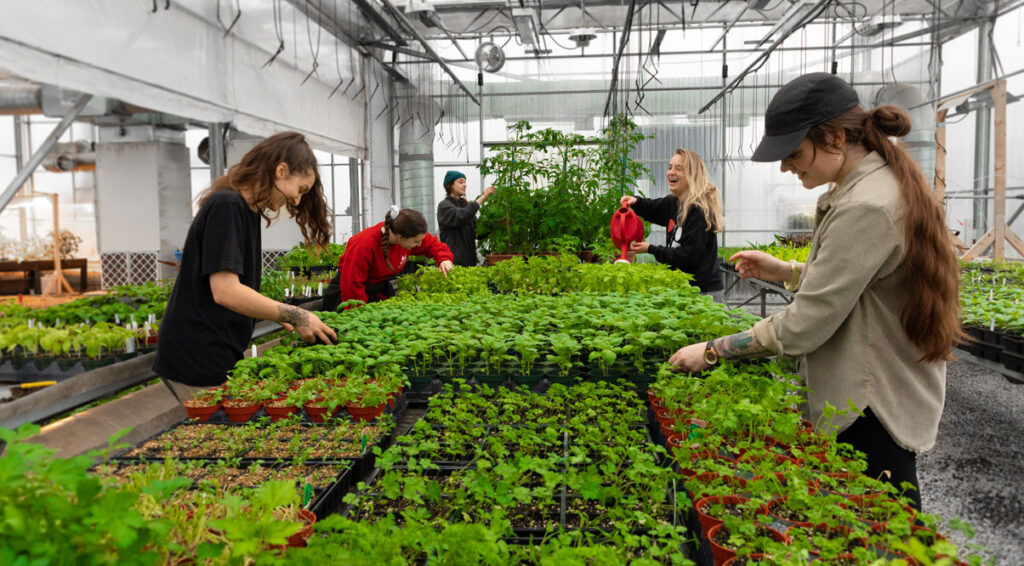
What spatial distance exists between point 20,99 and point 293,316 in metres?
7.45

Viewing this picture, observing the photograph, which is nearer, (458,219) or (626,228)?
(626,228)

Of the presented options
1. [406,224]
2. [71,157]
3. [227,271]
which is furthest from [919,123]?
[71,157]

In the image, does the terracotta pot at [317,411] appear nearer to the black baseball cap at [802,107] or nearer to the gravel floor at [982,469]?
the black baseball cap at [802,107]

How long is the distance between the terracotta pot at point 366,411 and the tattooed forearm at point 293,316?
1.58 ft

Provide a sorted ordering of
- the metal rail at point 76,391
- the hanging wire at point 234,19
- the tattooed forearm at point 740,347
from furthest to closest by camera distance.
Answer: the hanging wire at point 234,19, the metal rail at point 76,391, the tattooed forearm at point 740,347

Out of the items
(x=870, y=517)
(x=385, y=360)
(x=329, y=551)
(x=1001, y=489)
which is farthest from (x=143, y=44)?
(x=1001, y=489)

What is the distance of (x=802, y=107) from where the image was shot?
1481 millimetres

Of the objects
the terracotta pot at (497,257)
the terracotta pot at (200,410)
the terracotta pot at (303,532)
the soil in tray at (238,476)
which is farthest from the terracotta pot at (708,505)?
the terracotta pot at (497,257)

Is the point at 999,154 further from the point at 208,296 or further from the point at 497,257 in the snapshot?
the point at 208,296

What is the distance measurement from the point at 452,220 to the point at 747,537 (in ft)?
14.6

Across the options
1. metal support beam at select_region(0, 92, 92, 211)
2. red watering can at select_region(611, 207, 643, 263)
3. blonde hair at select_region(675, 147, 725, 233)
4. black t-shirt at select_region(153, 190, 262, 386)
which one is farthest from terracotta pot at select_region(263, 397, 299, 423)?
metal support beam at select_region(0, 92, 92, 211)

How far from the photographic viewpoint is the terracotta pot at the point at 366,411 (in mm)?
1987

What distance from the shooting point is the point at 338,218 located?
469 inches

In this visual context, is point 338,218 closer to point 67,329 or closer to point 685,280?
point 67,329
